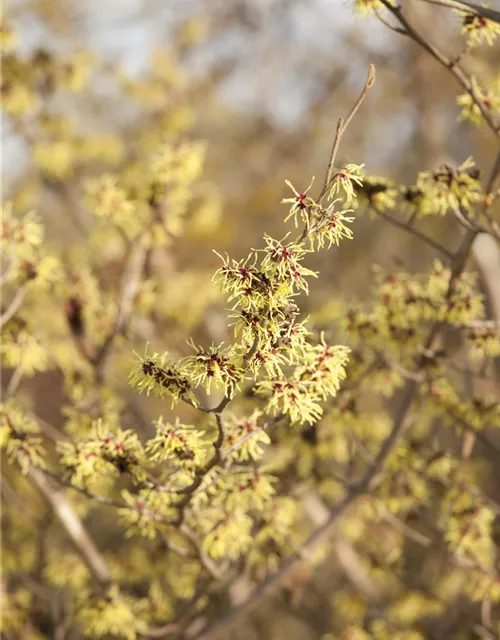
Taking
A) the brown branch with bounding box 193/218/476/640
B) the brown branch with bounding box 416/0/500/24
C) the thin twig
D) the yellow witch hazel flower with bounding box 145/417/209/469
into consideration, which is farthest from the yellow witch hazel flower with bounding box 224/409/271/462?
the brown branch with bounding box 416/0/500/24

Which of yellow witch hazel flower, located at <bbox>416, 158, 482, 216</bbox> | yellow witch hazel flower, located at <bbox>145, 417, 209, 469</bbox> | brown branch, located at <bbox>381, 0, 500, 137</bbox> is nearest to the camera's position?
yellow witch hazel flower, located at <bbox>145, 417, 209, 469</bbox>

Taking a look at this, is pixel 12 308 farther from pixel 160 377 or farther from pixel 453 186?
pixel 453 186

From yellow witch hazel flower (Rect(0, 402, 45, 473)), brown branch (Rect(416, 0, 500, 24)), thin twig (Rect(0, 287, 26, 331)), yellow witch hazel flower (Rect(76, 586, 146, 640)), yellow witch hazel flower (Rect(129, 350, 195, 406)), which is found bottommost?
yellow witch hazel flower (Rect(76, 586, 146, 640))

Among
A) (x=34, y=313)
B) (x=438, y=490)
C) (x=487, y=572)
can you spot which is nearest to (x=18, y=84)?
(x=34, y=313)

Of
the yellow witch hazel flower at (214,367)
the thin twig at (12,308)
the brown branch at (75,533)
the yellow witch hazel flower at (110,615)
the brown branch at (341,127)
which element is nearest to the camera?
the brown branch at (341,127)

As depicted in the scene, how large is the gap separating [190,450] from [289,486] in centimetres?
163

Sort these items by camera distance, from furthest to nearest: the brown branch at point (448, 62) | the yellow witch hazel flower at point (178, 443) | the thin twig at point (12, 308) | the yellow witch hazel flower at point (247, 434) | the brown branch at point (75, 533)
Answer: the brown branch at point (75, 533) < the thin twig at point (12, 308) < the brown branch at point (448, 62) < the yellow witch hazel flower at point (247, 434) < the yellow witch hazel flower at point (178, 443)

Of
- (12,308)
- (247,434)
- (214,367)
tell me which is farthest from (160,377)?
(12,308)

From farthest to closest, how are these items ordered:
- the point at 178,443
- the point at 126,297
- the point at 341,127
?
the point at 126,297 < the point at 178,443 < the point at 341,127

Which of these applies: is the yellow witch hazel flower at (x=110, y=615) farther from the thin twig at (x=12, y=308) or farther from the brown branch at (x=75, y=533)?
the thin twig at (x=12, y=308)

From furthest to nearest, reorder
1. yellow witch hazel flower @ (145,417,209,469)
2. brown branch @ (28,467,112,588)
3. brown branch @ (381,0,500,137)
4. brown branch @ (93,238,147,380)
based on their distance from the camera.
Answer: brown branch @ (93,238,147,380), brown branch @ (28,467,112,588), brown branch @ (381,0,500,137), yellow witch hazel flower @ (145,417,209,469)

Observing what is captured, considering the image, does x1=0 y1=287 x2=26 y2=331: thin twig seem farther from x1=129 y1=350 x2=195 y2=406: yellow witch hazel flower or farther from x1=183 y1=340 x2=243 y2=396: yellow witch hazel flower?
x1=183 y1=340 x2=243 y2=396: yellow witch hazel flower

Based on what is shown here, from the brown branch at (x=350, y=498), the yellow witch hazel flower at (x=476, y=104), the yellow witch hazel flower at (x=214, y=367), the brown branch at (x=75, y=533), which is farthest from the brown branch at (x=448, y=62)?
the brown branch at (x=75, y=533)

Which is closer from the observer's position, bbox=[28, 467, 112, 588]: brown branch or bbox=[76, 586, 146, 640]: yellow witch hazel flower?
bbox=[76, 586, 146, 640]: yellow witch hazel flower
